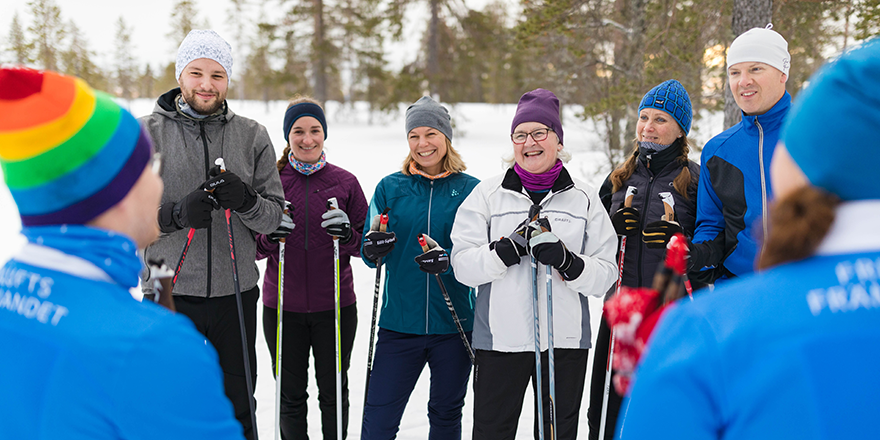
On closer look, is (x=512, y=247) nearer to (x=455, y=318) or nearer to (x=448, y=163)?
(x=455, y=318)

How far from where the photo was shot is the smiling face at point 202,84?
284 cm

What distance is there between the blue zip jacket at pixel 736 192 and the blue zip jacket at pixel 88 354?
239 cm

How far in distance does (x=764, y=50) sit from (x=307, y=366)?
3.11 m

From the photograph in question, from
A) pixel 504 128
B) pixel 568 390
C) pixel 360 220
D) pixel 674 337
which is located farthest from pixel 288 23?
pixel 674 337

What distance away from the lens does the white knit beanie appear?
274 centimetres

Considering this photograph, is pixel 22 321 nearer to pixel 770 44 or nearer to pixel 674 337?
pixel 674 337

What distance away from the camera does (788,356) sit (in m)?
0.78

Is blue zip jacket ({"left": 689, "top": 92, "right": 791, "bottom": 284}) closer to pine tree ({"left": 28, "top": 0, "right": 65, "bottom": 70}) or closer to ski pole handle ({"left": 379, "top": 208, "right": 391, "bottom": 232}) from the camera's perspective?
ski pole handle ({"left": 379, "top": 208, "right": 391, "bottom": 232})

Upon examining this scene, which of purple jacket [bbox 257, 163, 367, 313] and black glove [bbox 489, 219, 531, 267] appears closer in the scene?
black glove [bbox 489, 219, 531, 267]

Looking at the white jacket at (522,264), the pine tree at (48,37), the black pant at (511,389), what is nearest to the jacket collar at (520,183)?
the white jacket at (522,264)

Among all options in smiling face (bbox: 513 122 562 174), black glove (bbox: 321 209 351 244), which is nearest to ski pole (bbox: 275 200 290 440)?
black glove (bbox: 321 209 351 244)

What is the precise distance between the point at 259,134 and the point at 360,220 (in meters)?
0.86

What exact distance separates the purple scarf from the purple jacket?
114 cm

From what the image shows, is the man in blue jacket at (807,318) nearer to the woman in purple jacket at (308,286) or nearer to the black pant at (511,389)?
the black pant at (511,389)
